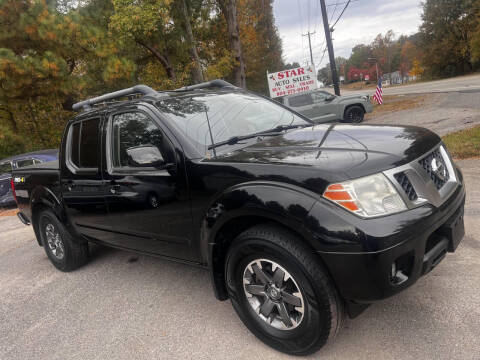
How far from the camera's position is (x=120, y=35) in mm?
15219

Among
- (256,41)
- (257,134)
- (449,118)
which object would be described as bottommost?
(449,118)

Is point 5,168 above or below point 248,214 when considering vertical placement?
above

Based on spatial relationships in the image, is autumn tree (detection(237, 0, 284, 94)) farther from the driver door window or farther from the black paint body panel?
the black paint body panel

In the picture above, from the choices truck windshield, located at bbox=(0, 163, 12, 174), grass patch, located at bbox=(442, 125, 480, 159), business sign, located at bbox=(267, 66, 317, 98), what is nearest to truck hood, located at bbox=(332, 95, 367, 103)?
business sign, located at bbox=(267, 66, 317, 98)

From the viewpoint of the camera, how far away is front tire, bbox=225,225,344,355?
2336mm

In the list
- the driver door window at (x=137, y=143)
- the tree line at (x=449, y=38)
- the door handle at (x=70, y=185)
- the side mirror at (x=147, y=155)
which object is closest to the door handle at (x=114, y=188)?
the driver door window at (x=137, y=143)

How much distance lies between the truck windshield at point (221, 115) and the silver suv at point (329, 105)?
1163 centimetres

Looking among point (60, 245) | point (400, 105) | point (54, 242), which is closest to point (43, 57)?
point (54, 242)

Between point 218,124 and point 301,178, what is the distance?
1.25 metres

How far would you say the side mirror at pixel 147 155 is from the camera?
3062mm

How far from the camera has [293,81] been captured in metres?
17.2

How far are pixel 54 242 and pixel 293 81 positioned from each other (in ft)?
46.1

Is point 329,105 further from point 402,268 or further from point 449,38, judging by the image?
point 449,38

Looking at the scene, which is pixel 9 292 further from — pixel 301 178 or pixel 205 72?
pixel 205 72
